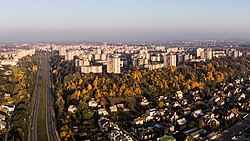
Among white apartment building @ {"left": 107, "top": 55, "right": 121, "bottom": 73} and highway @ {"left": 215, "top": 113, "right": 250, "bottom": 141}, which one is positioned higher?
white apartment building @ {"left": 107, "top": 55, "right": 121, "bottom": 73}

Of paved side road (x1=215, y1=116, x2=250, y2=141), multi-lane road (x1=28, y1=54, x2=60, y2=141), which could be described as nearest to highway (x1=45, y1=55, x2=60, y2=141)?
multi-lane road (x1=28, y1=54, x2=60, y2=141)

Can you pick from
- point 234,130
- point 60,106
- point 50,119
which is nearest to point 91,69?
point 60,106

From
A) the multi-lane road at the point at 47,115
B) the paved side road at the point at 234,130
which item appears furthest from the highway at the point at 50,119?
the paved side road at the point at 234,130

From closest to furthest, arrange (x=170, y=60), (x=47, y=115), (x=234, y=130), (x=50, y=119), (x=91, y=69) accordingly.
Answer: (x=234, y=130), (x=50, y=119), (x=47, y=115), (x=91, y=69), (x=170, y=60)

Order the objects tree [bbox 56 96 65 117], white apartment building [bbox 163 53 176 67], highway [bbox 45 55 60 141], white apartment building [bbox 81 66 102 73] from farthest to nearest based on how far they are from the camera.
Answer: white apartment building [bbox 163 53 176 67], white apartment building [bbox 81 66 102 73], tree [bbox 56 96 65 117], highway [bbox 45 55 60 141]

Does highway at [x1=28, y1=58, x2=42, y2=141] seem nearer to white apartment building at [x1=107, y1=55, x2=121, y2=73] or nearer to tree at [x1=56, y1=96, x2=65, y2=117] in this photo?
tree at [x1=56, y1=96, x2=65, y2=117]

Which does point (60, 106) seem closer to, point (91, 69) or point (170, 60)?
point (91, 69)

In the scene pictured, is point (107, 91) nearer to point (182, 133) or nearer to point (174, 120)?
point (174, 120)

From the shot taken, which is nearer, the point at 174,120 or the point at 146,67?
the point at 174,120

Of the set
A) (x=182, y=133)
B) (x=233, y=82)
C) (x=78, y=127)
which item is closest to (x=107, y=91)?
(x=78, y=127)
